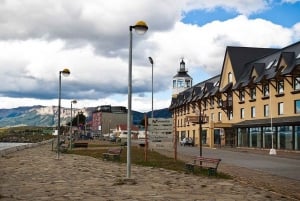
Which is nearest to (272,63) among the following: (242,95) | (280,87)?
(280,87)

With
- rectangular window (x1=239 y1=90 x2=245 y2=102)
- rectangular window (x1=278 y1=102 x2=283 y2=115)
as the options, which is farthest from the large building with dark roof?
rectangular window (x1=239 y1=90 x2=245 y2=102)

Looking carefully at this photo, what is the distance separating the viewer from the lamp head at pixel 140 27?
51.3ft

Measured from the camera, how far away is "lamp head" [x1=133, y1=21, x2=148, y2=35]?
15641 mm

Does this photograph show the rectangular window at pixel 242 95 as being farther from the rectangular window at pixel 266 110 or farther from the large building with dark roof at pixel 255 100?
the rectangular window at pixel 266 110

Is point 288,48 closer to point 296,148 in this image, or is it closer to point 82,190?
point 296,148

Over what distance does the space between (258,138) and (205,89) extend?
26078 mm

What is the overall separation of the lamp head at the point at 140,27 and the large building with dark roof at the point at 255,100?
1263 centimetres

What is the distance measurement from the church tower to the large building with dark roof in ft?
95.0

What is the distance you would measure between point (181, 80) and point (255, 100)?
179 ft

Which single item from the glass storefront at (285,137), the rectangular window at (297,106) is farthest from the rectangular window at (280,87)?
the glass storefront at (285,137)

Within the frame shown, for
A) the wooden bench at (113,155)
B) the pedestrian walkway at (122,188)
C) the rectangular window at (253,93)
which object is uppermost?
the rectangular window at (253,93)

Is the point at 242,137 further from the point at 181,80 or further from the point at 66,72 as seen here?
the point at 181,80

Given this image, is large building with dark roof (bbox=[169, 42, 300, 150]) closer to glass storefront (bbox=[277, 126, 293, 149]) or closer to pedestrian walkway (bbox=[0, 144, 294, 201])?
glass storefront (bbox=[277, 126, 293, 149])

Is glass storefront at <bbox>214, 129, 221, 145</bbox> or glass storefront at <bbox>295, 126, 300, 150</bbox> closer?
glass storefront at <bbox>295, 126, 300, 150</bbox>
